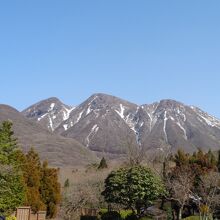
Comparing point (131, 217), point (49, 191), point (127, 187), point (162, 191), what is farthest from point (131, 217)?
point (49, 191)

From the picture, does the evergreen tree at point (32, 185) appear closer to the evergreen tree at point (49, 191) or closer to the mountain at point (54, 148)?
the evergreen tree at point (49, 191)

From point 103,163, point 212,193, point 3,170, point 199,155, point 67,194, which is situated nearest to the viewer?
point 3,170

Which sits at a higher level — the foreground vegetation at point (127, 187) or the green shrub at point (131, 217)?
the foreground vegetation at point (127, 187)

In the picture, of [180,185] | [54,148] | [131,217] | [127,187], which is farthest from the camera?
[54,148]

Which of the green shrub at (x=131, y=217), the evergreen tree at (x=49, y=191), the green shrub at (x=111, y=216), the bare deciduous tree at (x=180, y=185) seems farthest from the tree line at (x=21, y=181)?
the bare deciduous tree at (x=180, y=185)

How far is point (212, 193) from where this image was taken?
38.3 meters

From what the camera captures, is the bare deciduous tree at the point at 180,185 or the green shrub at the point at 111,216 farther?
the bare deciduous tree at the point at 180,185

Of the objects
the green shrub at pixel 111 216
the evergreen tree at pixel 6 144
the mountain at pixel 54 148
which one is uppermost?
the mountain at pixel 54 148

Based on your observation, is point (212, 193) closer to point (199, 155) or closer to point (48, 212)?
point (199, 155)

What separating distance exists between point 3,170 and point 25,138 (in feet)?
504

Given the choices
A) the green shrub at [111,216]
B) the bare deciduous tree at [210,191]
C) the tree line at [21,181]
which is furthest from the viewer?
the bare deciduous tree at [210,191]

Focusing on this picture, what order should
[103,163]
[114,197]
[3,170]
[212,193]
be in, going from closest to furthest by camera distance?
[3,170]
[114,197]
[212,193]
[103,163]

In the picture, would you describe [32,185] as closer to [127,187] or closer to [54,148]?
[127,187]

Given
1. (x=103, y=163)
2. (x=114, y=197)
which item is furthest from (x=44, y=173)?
(x=103, y=163)
